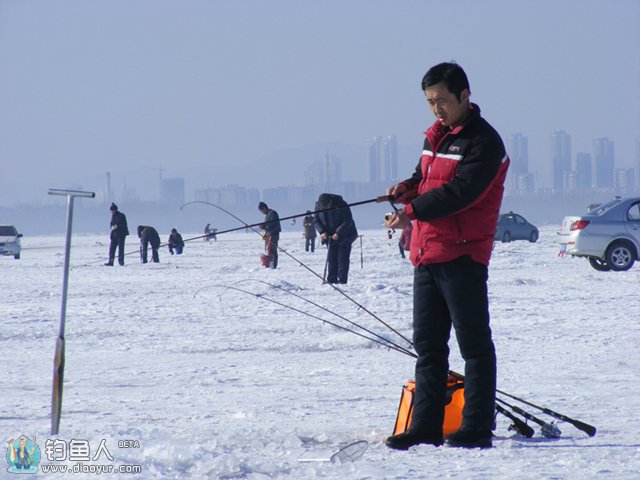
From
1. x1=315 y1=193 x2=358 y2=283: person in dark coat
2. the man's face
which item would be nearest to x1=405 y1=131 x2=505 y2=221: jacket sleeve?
the man's face

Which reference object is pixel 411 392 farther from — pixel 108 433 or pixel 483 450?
pixel 108 433

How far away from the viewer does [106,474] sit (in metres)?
3.87

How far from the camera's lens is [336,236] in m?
17.1

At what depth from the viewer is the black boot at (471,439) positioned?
4.57 metres

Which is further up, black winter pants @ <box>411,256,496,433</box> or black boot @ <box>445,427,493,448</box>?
black winter pants @ <box>411,256,496,433</box>

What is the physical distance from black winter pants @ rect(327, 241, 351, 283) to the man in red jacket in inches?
488

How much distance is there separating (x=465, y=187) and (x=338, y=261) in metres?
12.8

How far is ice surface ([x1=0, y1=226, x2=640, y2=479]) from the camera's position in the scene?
13.9 feet

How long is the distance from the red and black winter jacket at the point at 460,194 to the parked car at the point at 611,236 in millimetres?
15952

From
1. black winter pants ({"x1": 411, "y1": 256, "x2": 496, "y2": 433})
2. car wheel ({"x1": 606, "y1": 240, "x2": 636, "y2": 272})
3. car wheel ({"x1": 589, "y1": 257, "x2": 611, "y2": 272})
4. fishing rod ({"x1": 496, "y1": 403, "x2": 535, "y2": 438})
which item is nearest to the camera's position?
black winter pants ({"x1": 411, "y1": 256, "x2": 496, "y2": 433})

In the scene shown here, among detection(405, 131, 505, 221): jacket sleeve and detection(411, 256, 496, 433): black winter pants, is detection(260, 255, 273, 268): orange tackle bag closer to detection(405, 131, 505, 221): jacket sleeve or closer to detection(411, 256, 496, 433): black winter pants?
detection(411, 256, 496, 433): black winter pants

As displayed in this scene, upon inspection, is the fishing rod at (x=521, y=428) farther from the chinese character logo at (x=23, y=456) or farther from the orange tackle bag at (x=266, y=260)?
the orange tackle bag at (x=266, y=260)

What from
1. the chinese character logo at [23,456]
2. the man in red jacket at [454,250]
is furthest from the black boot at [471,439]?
the chinese character logo at [23,456]

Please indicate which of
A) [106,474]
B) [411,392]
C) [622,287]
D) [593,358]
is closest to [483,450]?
[411,392]
